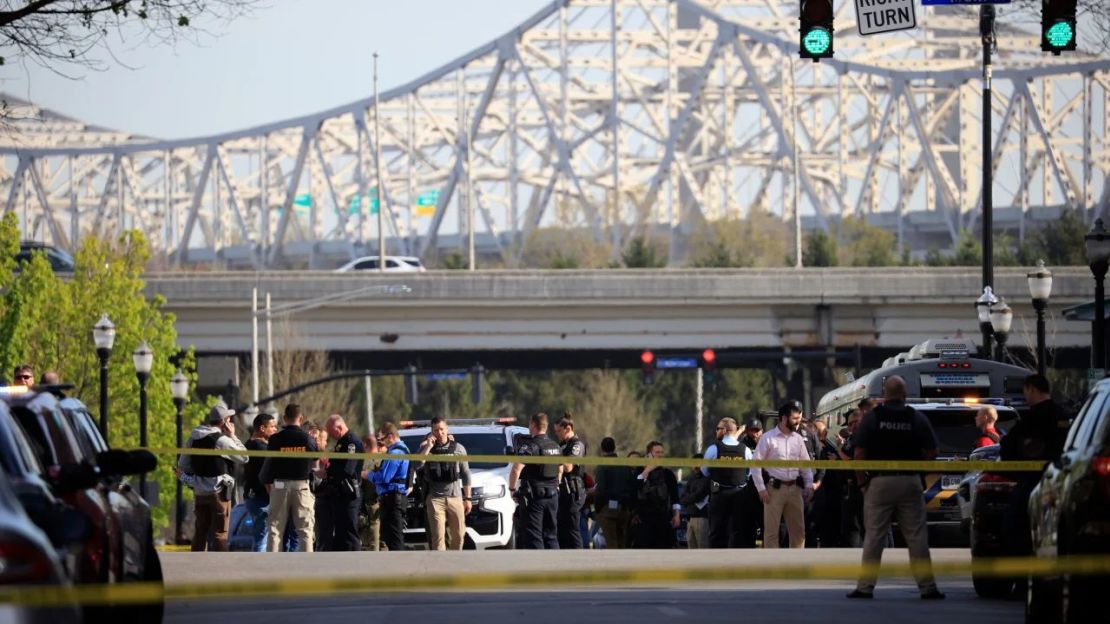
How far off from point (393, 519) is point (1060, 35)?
8879 mm

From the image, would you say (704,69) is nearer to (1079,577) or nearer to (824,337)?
(824,337)

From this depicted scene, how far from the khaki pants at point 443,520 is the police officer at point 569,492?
1.53 m

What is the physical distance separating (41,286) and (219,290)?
9.40 meters

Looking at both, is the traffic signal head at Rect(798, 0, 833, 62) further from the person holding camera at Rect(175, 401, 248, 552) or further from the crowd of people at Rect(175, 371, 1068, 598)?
the person holding camera at Rect(175, 401, 248, 552)

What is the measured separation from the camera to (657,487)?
25625mm

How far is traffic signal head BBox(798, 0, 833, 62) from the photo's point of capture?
2080 centimetres

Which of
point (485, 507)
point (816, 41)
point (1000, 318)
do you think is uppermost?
point (816, 41)

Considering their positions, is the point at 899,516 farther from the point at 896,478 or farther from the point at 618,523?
the point at 618,523

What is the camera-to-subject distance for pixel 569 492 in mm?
25266

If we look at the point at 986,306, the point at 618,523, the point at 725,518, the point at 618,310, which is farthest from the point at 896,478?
the point at 618,310

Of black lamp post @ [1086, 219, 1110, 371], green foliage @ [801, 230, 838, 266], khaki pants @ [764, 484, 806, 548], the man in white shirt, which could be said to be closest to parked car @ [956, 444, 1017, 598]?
the man in white shirt

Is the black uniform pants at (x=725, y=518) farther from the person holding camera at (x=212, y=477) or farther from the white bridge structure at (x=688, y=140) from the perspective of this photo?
the white bridge structure at (x=688, y=140)

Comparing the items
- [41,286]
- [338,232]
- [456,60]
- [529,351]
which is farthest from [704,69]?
[41,286]

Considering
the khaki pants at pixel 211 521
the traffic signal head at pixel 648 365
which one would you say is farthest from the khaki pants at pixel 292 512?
the traffic signal head at pixel 648 365
